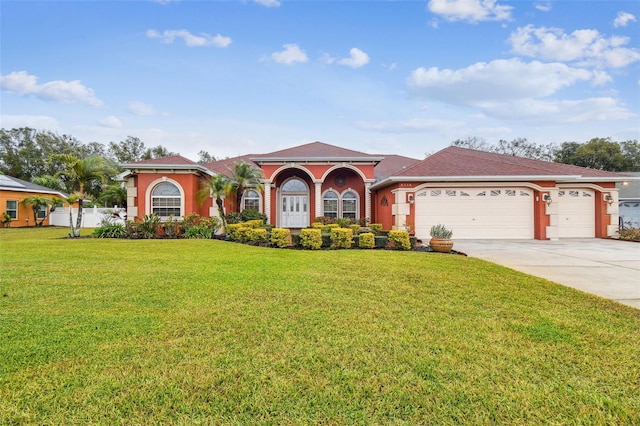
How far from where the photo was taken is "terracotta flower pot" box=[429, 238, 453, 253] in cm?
1001

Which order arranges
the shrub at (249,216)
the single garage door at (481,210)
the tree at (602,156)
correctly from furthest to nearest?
the tree at (602,156) < the shrub at (249,216) < the single garage door at (481,210)

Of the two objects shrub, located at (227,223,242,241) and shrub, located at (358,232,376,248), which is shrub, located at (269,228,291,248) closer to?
shrub, located at (227,223,242,241)

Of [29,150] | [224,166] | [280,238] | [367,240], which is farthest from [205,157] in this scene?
[367,240]

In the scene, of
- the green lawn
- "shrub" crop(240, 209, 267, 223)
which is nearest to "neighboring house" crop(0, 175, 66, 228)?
"shrub" crop(240, 209, 267, 223)

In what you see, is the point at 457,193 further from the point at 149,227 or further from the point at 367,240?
the point at 149,227

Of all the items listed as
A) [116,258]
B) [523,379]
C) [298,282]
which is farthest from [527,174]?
[116,258]

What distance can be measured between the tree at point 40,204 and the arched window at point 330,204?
2098 cm

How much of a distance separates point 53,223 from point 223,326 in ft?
95.6

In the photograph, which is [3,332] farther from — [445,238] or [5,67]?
[5,67]

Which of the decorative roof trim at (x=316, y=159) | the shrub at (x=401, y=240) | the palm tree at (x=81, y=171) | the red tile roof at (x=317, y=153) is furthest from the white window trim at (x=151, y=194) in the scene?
the shrub at (x=401, y=240)

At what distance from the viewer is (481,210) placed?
13789 millimetres

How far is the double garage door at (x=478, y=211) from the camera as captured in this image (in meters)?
13.8

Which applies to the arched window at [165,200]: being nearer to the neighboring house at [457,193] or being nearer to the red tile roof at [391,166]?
the neighboring house at [457,193]

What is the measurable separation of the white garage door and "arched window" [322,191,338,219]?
11.3m
